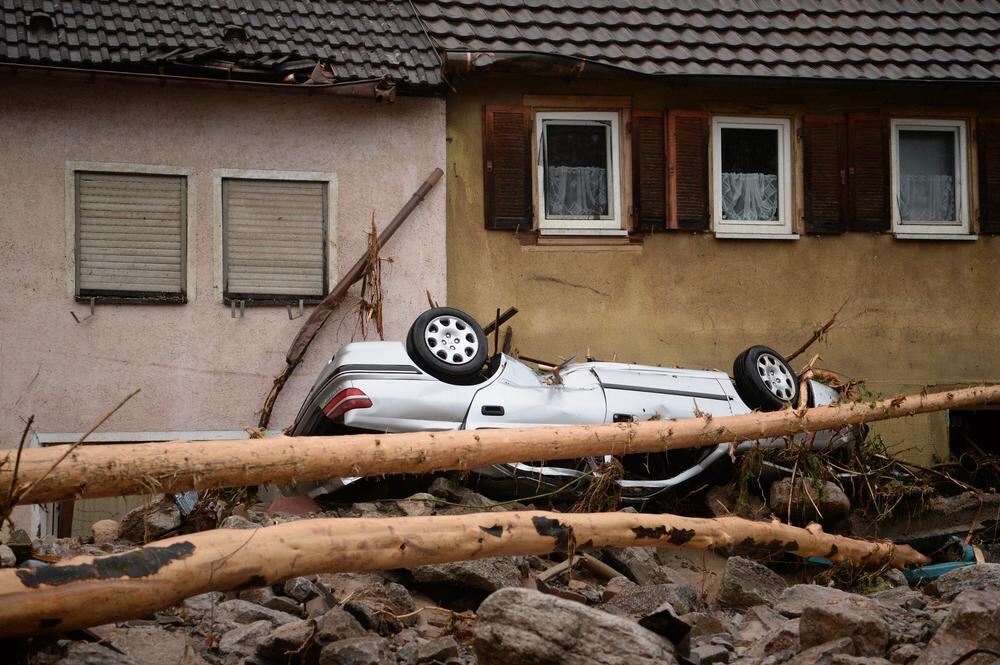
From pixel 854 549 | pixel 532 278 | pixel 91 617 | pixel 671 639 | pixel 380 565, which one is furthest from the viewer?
pixel 532 278

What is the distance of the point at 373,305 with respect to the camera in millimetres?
12688

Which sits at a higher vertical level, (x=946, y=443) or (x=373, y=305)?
(x=373, y=305)

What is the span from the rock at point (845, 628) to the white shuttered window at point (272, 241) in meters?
7.39

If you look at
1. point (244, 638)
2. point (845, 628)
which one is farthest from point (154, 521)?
point (845, 628)

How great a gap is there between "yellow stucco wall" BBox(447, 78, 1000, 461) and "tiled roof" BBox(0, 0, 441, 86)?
0.93m

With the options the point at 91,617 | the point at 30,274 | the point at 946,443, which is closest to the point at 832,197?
the point at 946,443

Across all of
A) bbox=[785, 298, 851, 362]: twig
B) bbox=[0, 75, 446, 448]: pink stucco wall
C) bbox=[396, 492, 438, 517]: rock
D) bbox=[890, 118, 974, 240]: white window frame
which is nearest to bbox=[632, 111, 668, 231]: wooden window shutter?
bbox=[785, 298, 851, 362]: twig

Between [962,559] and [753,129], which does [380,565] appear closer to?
[962,559]

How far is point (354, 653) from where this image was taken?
236 inches

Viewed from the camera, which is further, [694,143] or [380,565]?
[694,143]

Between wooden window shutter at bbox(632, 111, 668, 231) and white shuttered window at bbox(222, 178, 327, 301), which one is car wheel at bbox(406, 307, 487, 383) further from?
wooden window shutter at bbox(632, 111, 668, 231)

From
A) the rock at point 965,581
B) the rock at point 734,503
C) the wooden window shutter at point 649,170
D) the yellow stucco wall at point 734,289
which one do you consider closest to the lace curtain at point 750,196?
the yellow stucco wall at point 734,289

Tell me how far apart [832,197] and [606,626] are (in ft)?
30.7

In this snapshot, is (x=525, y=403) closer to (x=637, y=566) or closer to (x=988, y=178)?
(x=637, y=566)
